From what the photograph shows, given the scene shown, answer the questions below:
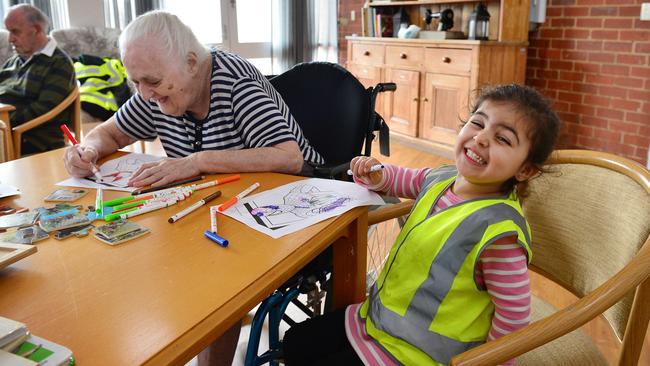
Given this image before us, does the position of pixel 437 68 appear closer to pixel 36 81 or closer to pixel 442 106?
pixel 442 106

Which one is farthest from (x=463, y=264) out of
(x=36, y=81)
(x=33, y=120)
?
(x=36, y=81)

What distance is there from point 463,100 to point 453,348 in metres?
3.19

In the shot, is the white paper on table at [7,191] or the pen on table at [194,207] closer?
the pen on table at [194,207]

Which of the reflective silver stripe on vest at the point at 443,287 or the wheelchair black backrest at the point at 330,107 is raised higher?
the wheelchair black backrest at the point at 330,107

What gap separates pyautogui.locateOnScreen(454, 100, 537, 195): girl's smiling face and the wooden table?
0.78ft

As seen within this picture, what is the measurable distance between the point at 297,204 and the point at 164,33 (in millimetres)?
571

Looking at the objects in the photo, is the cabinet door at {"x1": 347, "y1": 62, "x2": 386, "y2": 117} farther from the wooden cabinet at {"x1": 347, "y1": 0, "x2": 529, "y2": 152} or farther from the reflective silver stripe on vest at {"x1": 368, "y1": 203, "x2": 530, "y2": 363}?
the reflective silver stripe on vest at {"x1": 368, "y1": 203, "x2": 530, "y2": 363}

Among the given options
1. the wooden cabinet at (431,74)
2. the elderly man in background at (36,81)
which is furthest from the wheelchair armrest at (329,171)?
the wooden cabinet at (431,74)

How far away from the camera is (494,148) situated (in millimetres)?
918

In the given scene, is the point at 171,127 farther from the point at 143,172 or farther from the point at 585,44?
the point at 585,44

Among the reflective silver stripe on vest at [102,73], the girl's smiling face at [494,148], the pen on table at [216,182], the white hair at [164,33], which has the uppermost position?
the white hair at [164,33]

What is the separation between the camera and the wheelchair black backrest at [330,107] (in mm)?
1717

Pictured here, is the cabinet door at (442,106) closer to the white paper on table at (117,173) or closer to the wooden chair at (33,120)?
the wooden chair at (33,120)

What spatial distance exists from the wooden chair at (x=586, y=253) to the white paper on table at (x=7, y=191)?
0.76m
